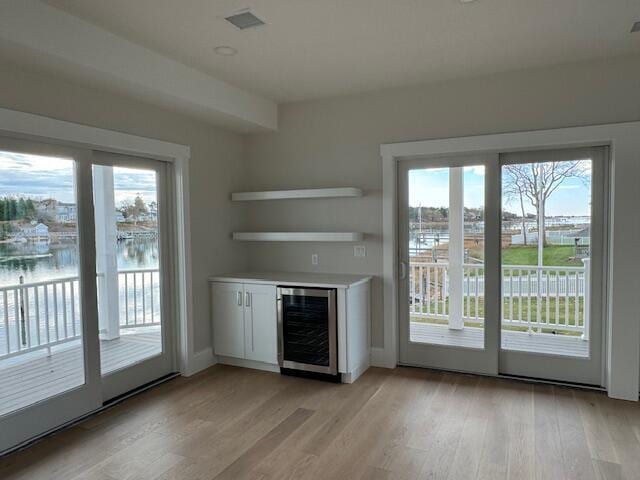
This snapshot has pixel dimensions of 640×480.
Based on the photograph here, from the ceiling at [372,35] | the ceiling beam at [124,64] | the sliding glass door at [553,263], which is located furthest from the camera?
the sliding glass door at [553,263]

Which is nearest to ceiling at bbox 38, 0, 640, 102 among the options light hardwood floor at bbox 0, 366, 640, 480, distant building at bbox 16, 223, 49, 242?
distant building at bbox 16, 223, 49, 242

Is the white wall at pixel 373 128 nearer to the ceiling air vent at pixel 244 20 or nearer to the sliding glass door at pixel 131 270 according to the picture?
the sliding glass door at pixel 131 270

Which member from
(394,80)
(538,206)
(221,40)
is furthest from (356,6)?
(538,206)

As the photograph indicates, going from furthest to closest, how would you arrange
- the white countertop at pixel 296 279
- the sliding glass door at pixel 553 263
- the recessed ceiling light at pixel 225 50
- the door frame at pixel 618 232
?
the white countertop at pixel 296 279 → the sliding glass door at pixel 553 263 → the door frame at pixel 618 232 → the recessed ceiling light at pixel 225 50

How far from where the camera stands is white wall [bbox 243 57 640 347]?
3.59 meters

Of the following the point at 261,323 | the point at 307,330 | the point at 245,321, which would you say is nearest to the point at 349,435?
the point at 307,330

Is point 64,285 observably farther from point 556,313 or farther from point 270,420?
point 556,313

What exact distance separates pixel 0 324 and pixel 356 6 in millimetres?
3008

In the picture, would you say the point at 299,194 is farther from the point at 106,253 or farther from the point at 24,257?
the point at 24,257

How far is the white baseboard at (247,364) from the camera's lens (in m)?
4.35

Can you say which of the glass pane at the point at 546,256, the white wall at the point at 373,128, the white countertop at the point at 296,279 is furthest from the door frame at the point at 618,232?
the white countertop at the point at 296,279

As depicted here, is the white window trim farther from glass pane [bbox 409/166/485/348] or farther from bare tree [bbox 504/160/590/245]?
bare tree [bbox 504/160/590/245]

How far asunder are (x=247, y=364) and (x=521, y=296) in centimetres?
274

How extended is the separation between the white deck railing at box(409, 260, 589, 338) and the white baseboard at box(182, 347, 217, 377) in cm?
211
